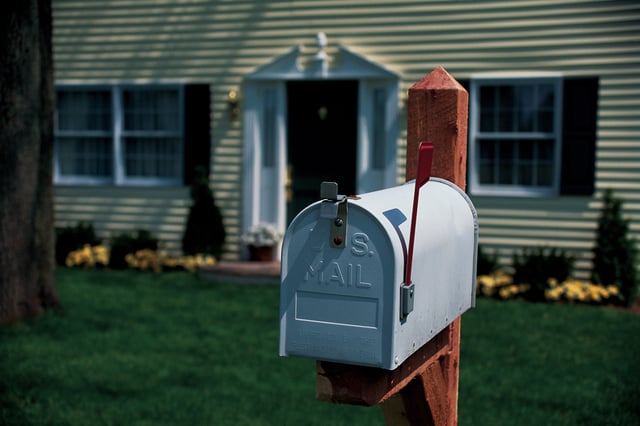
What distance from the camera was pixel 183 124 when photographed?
1116cm

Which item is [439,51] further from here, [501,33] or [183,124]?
[183,124]

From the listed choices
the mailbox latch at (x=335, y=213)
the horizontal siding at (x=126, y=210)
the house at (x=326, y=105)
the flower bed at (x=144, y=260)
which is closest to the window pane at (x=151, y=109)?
the house at (x=326, y=105)

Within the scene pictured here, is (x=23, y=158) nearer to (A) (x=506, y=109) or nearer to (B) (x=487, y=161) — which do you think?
(B) (x=487, y=161)

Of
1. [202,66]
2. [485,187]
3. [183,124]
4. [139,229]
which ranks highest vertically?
[202,66]

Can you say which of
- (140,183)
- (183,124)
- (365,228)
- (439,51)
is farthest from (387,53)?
(365,228)

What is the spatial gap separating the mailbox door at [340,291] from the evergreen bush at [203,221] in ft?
29.5

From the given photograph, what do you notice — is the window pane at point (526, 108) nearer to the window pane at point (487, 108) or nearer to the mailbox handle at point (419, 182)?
the window pane at point (487, 108)

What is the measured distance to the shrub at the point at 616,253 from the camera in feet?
29.6

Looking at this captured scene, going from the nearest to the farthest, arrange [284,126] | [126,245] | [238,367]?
[238,367] → [284,126] → [126,245]

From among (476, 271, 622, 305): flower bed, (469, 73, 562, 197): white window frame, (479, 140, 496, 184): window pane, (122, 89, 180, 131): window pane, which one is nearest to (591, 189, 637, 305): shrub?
(476, 271, 622, 305): flower bed

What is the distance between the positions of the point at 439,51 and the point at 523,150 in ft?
5.00

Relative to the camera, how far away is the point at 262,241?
10.4m

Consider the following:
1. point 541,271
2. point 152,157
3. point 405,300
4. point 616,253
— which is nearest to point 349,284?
point 405,300

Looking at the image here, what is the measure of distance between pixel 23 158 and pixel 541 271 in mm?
5399
